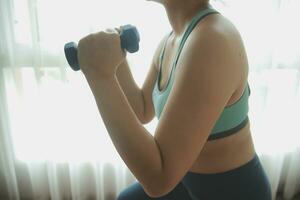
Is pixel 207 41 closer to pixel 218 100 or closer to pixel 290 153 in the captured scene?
pixel 218 100

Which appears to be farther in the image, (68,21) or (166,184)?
(68,21)

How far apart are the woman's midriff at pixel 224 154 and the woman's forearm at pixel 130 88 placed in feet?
0.95

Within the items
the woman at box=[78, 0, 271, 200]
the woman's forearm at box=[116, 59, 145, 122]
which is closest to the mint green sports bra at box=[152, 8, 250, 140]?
the woman at box=[78, 0, 271, 200]

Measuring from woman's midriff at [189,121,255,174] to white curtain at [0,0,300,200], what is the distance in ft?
2.04

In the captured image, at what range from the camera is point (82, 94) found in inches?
56.0

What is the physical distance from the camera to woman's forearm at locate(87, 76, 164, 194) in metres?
0.61

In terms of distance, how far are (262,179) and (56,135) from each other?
3.17ft

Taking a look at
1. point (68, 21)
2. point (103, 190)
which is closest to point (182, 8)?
point (68, 21)

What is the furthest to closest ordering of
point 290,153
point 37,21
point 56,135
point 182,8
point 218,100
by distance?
point 290,153, point 56,135, point 37,21, point 182,8, point 218,100

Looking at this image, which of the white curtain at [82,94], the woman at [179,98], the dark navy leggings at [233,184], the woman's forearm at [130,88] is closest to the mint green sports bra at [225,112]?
the woman at [179,98]

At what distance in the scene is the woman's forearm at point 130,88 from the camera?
1.00 metres

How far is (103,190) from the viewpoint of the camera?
1618mm

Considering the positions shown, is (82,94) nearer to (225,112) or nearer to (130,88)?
(130,88)

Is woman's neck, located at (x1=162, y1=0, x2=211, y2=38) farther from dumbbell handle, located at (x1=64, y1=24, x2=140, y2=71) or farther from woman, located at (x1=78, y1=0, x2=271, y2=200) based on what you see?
dumbbell handle, located at (x1=64, y1=24, x2=140, y2=71)
